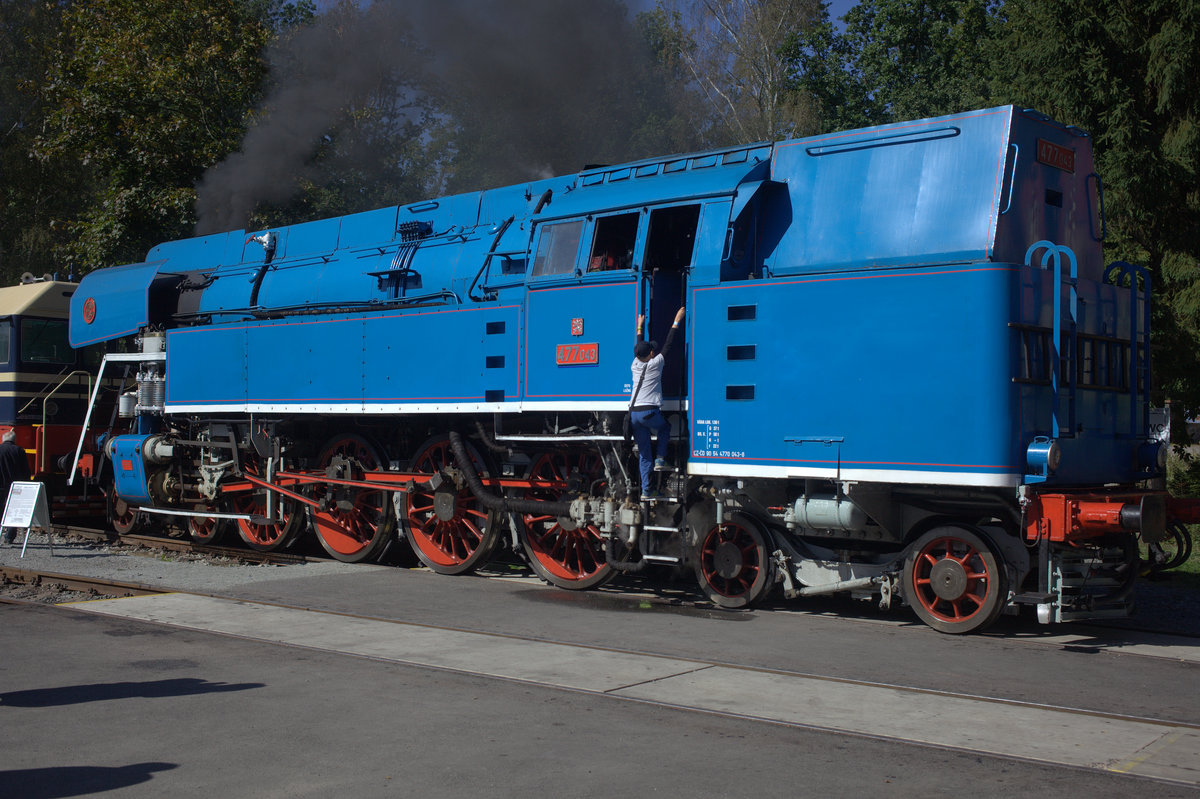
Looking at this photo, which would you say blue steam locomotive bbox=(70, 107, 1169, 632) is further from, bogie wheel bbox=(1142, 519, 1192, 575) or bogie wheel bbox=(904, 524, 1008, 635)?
bogie wheel bbox=(1142, 519, 1192, 575)

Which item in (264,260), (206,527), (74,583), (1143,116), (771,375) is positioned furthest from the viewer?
(1143,116)

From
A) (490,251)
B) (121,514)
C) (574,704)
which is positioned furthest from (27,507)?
(574,704)

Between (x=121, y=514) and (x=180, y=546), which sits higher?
(x=121, y=514)

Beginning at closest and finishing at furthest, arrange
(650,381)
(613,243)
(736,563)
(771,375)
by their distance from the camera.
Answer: (771,375) < (650,381) < (736,563) < (613,243)

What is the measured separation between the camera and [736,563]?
929 cm

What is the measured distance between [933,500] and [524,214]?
5054 millimetres

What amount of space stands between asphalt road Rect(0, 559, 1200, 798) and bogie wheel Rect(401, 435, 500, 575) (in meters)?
1.99

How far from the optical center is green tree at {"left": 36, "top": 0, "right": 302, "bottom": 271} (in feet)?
72.1

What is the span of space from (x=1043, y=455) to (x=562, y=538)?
4947mm

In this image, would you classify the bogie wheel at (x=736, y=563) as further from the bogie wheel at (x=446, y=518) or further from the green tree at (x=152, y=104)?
the green tree at (x=152, y=104)

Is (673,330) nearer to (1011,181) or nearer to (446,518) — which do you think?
(1011,181)

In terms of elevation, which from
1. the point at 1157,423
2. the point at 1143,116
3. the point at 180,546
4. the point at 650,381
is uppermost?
the point at 1143,116

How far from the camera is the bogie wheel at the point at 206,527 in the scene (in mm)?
13938

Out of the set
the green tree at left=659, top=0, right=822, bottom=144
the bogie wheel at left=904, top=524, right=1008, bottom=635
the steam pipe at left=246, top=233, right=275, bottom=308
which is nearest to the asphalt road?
the bogie wheel at left=904, top=524, right=1008, bottom=635
